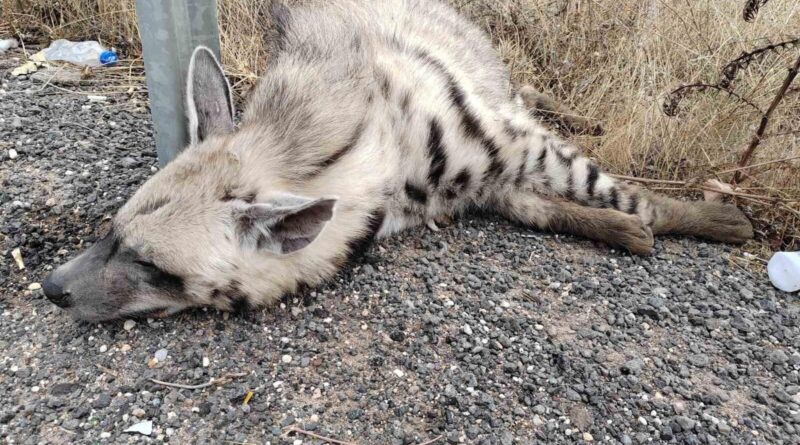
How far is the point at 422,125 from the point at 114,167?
4.06ft

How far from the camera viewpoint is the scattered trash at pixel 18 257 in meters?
2.40

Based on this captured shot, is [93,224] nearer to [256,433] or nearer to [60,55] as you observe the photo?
[256,433]

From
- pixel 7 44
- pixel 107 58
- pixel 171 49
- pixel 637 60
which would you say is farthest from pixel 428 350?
pixel 7 44

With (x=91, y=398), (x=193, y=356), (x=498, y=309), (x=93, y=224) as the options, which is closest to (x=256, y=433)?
(x=193, y=356)

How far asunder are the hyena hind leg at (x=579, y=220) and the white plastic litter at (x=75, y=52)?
7.28ft

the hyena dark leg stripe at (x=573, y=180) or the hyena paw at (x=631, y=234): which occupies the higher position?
the hyena dark leg stripe at (x=573, y=180)

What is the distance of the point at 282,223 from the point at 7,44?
2.52 m

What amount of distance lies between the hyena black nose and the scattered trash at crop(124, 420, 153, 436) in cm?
49

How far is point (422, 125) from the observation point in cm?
262

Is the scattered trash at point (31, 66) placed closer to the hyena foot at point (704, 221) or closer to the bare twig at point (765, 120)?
the hyena foot at point (704, 221)

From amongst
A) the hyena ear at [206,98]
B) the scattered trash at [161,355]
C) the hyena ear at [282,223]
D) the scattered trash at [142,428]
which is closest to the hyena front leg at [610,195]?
the hyena ear at [282,223]

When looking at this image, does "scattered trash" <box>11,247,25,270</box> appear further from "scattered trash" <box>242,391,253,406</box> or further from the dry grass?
the dry grass

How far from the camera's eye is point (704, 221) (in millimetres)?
2779

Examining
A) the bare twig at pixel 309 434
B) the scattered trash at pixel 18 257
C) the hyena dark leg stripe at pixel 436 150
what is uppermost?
the hyena dark leg stripe at pixel 436 150
